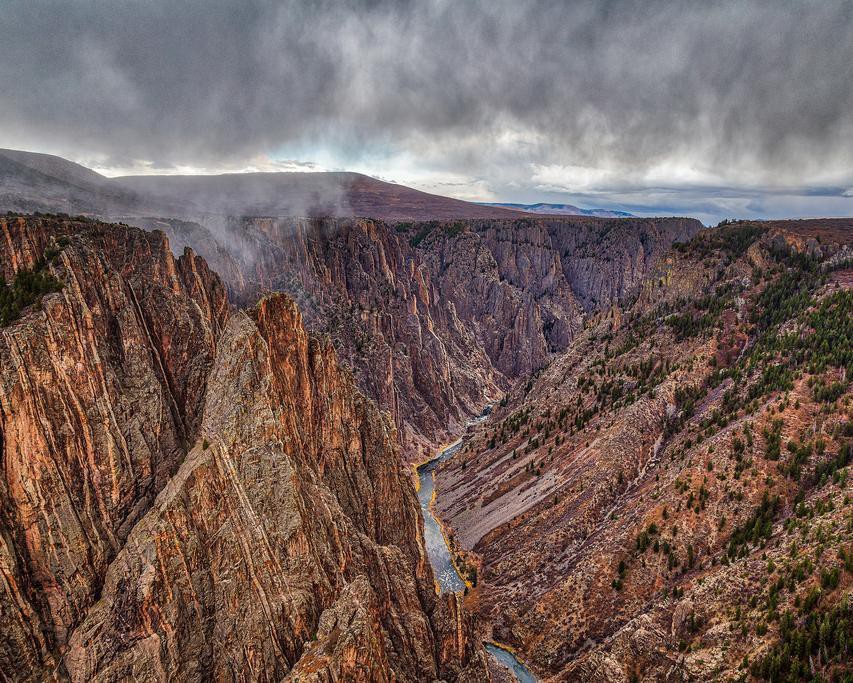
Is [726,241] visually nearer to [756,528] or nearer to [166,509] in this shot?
[756,528]

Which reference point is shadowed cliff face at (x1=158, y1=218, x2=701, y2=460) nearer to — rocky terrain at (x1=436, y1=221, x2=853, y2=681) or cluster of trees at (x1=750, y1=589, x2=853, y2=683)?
rocky terrain at (x1=436, y1=221, x2=853, y2=681)

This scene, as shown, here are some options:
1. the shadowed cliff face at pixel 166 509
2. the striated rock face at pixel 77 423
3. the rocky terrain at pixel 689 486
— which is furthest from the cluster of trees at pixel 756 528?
the striated rock face at pixel 77 423

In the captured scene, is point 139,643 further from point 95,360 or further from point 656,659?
point 656,659

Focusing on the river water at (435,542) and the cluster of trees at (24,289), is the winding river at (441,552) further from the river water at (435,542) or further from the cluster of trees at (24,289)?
the cluster of trees at (24,289)

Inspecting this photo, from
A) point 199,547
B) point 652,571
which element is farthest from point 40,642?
point 652,571

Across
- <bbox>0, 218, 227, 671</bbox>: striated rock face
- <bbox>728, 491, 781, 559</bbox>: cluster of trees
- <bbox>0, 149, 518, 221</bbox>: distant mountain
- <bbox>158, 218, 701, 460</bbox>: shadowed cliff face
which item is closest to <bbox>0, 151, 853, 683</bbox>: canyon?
<bbox>0, 218, 227, 671</bbox>: striated rock face

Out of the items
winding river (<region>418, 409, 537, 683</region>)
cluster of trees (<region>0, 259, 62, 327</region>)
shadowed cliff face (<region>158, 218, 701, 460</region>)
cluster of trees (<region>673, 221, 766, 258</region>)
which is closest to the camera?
cluster of trees (<region>0, 259, 62, 327</region>)

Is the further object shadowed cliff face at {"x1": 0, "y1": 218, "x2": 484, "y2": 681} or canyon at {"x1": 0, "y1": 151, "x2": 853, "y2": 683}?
canyon at {"x1": 0, "y1": 151, "x2": 853, "y2": 683}
